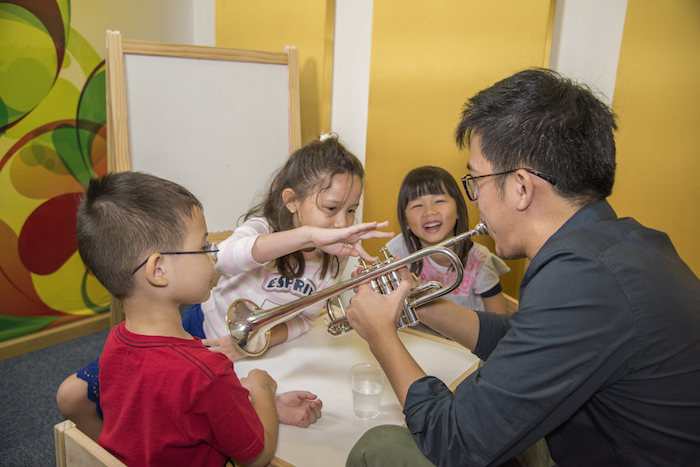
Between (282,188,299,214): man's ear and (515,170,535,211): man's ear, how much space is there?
99 cm

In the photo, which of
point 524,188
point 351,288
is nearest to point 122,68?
point 351,288

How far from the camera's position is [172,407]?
3.25ft

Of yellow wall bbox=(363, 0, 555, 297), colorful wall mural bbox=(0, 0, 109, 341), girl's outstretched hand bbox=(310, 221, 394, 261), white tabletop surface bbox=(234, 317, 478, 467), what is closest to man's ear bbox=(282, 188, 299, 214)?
girl's outstretched hand bbox=(310, 221, 394, 261)

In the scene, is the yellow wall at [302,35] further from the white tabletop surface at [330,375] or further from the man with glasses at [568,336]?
the man with glasses at [568,336]

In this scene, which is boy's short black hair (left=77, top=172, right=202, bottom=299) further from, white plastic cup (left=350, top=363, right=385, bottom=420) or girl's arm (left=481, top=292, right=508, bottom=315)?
girl's arm (left=481, top=292, right=508, bottom=315)

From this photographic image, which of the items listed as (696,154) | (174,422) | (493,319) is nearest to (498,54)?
(696,154)

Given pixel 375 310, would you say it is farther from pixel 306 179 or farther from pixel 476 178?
pixel 306 179

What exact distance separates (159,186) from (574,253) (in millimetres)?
939

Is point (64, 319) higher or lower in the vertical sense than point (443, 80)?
lower

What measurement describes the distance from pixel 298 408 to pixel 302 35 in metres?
2.81

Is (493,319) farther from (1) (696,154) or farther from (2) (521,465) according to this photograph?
(1) (696,154)

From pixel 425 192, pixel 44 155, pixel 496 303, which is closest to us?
pixel 496 303

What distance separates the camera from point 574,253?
→ 94cm

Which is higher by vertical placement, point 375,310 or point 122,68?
point 122,68
